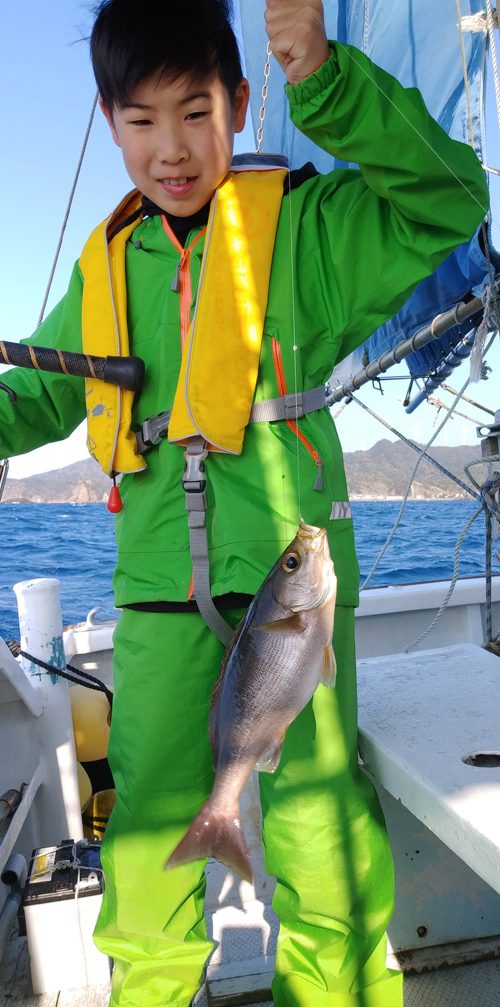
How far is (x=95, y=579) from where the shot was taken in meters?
18.0

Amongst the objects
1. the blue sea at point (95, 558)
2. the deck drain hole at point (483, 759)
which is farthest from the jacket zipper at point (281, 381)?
the blue sea at point (95, 558)

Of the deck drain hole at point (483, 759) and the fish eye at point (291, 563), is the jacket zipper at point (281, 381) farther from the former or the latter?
the deck drain hole at point (483, 759)

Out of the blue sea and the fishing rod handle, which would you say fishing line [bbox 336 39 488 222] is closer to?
the fishing rod handle

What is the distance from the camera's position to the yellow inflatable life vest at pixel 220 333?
1.73 m

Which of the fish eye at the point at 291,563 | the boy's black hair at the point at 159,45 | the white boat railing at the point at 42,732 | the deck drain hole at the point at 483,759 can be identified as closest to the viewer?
the fish eye at the point at 291,563

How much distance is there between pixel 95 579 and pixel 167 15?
1695cm

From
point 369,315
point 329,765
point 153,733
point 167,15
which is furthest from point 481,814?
point 167,15

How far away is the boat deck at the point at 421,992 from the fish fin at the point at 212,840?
79 centimetres

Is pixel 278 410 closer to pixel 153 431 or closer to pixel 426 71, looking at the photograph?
pixel 153 431

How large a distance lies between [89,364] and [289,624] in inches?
33.6

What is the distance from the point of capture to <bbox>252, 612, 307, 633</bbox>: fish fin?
1.46 m

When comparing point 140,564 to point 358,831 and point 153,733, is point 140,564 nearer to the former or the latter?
point 153,733

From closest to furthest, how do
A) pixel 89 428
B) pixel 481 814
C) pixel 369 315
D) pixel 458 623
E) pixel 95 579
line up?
pixel 481 814 < pixel 369 315 < pixel 89 428 < pixel 458 623 < pixel 95 579

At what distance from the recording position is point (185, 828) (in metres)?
1.80
